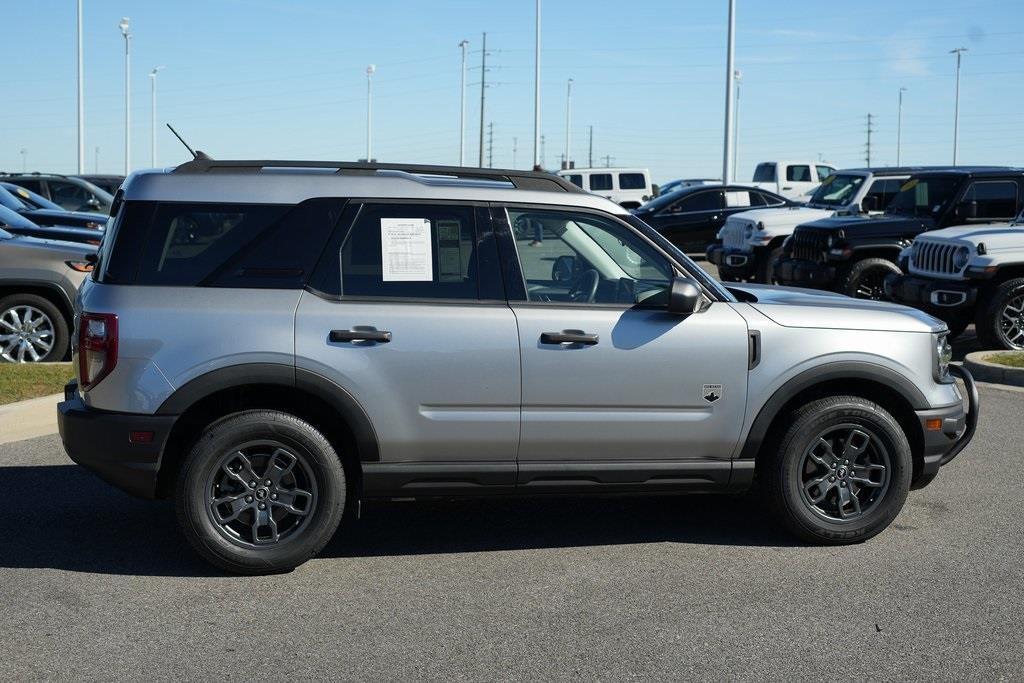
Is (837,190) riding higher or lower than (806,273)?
A: higher

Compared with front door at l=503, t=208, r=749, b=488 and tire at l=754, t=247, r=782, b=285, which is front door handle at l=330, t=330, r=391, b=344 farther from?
tire at l=754, t=247, r=782, b=285

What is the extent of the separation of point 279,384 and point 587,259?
1.55 metres

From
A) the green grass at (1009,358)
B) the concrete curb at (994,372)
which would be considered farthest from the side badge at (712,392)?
the green grass at (1009,358)

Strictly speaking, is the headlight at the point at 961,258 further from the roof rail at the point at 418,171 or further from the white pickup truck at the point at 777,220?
the roof rail at the point at 418,171

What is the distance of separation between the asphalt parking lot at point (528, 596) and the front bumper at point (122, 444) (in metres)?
0.46

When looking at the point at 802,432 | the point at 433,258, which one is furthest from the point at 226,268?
the point at 802,432

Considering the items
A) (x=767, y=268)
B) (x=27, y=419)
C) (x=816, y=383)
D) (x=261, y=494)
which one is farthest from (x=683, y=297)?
(x=767, y=268)

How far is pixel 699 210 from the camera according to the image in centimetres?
2752

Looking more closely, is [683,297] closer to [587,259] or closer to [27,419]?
[587,259]

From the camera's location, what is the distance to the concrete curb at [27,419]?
28.4 feet

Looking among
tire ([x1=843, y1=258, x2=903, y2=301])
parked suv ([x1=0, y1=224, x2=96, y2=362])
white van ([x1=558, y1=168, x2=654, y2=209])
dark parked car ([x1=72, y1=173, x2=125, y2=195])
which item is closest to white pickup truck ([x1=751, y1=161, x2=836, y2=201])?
white van ([x1=558, y1=168, x2=654, y2=209])

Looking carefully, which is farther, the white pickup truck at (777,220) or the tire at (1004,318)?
the white pickup truck at (777,220)

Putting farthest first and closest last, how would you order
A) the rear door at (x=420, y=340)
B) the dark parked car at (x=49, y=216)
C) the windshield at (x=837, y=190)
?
1. the windshield at (x=837, y=190)
2. the dark parked car at (x=49, y=216)
3. the rear door at (x=420, y=340)

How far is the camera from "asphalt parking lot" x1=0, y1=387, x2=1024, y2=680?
15.0 feet
